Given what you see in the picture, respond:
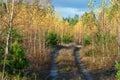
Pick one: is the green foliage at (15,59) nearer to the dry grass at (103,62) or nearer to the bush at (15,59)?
the bush at (15,59)

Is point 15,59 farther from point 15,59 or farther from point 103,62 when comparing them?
point 103,62

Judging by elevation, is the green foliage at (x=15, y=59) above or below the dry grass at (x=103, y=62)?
above

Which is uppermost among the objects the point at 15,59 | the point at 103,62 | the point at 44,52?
the point at 15,59

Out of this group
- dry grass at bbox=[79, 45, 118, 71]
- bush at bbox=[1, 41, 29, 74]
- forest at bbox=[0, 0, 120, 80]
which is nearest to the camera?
bush at bbox=[1, 41, 29, 74]

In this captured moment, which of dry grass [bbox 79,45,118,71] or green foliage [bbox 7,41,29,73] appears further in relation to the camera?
dry grass [bbox 79,45,118,71]

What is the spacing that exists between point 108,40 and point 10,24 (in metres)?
19.5

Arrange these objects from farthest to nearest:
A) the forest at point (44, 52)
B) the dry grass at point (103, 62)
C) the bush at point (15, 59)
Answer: the dry grass at point (103, 62) < the forest at point (44, 52) < the bush at point (15, 59)

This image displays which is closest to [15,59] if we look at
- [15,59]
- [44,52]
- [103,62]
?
[15,59]

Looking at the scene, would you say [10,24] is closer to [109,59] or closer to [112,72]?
[112,72]

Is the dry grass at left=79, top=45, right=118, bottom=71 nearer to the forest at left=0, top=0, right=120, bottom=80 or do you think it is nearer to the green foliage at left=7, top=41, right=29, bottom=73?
the forest at left=0, top=0, right=120, bottom=80

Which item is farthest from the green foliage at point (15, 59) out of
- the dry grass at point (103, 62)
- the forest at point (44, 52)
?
the dry grass at point (103, 62)

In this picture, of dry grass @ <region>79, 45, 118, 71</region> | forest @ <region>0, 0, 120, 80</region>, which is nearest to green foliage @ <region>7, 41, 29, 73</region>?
forest @ <region>0, 0, 120, 80</region>

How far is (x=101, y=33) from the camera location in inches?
1321

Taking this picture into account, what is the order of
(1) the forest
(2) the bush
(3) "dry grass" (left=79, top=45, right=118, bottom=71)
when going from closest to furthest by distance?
(2) the bush < (1) the forest < (3) "dry grass" (left=79, top=45, right=118, bottom=71)
